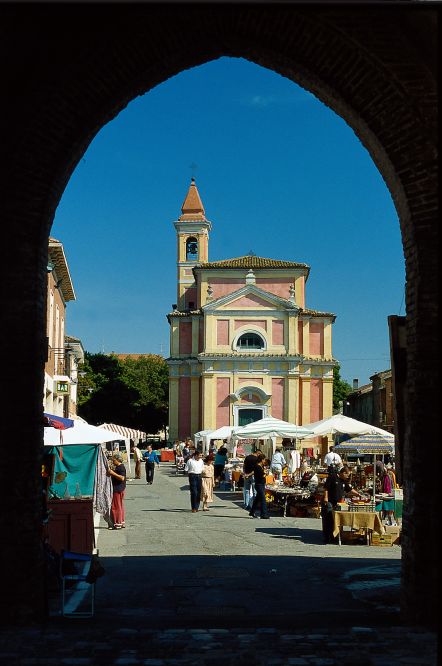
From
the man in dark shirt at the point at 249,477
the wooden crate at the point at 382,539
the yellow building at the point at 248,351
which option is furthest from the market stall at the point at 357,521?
the yellow building at the point at 248,351

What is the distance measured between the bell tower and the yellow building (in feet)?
24.9

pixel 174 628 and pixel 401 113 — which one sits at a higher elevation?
pixel 401 113

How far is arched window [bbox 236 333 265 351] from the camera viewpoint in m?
57.3

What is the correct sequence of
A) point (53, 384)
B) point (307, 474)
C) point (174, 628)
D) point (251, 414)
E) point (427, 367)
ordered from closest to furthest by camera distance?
point (174, 628), point (427, 367), point (307, 474), point (53, 384), point (251, 414)

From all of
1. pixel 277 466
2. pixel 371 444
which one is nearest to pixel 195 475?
pixel 371 444

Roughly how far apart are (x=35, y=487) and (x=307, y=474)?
16.0m

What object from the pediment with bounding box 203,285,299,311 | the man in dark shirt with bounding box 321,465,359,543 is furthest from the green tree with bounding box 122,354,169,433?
the man in dark shirt with bounding box 321,465,359,543

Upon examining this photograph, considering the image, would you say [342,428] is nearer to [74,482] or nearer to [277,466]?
[277,466]

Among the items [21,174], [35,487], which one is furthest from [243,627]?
[21,174]

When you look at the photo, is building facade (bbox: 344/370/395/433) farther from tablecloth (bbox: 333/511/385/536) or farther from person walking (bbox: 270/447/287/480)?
tablecloth (bbox: 333/511/385/536)

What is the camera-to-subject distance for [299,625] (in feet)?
26.3

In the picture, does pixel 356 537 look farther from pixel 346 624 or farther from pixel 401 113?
pixel 401 113

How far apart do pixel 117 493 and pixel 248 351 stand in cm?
4005

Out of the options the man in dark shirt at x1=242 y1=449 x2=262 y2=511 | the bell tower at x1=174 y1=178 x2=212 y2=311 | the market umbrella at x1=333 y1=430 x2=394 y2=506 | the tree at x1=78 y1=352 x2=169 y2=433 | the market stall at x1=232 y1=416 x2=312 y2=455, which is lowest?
the man in dark shirt at x1=242 y1=449 x2=262 y2=511
